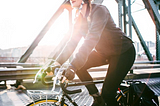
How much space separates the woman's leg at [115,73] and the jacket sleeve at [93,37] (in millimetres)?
430

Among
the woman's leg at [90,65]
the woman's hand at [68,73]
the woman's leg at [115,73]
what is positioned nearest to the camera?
the woman's hand at [68,73]

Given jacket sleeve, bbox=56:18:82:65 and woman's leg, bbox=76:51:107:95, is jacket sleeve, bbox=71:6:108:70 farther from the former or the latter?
woman's leg, bbox=76:51:107:95

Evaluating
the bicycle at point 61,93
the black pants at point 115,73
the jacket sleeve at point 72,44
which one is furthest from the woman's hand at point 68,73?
the black pants at point 115,73

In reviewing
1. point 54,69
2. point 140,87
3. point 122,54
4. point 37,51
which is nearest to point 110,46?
point 122,54

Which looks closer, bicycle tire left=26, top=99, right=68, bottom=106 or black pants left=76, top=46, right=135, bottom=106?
bicycle tire left=26, top=99, right=68, bottom=106

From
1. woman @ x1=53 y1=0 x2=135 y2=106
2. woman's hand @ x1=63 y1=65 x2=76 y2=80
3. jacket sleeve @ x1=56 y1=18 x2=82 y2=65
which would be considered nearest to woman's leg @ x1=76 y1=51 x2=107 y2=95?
woman @ x1=53 y1=0 x2=135 y2=106

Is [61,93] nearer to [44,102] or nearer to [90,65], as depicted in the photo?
[44,102]

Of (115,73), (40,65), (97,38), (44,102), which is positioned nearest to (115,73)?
(115,73)

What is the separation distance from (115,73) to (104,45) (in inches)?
13.9

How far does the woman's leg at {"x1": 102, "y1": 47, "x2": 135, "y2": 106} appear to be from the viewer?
1862 millimetres

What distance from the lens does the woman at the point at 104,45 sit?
1.66 m

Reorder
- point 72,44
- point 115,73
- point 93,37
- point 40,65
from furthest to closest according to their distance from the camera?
1. point 40,65
2. point 72,44
3. point 115,73
4. point 93,37

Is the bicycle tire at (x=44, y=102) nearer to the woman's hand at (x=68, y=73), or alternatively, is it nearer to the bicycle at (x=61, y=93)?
the bicycle at (x=61, y=93)

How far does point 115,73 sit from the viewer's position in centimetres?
186
